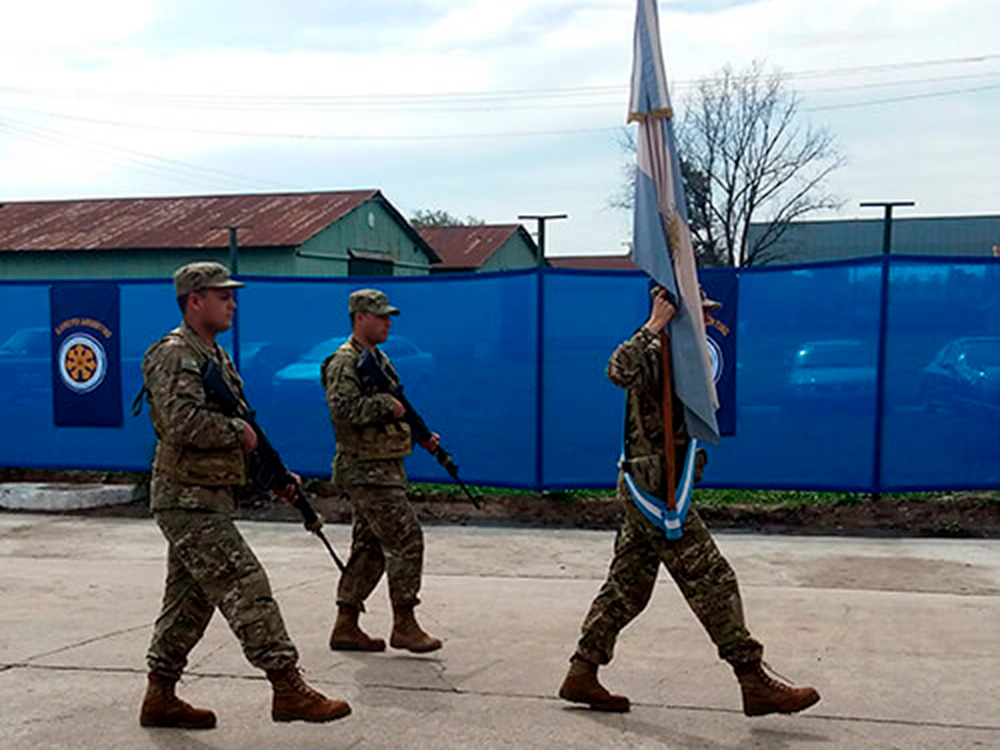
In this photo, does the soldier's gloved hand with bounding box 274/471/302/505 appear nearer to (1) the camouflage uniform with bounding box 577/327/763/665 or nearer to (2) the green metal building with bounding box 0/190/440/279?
(1) the camouflage uniform with bounding box 577/327/763/665

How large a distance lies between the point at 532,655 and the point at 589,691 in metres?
0.88

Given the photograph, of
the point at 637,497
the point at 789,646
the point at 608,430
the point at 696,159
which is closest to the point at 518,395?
the point at 608,430

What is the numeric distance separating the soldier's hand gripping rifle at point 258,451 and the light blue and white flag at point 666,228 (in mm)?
1613

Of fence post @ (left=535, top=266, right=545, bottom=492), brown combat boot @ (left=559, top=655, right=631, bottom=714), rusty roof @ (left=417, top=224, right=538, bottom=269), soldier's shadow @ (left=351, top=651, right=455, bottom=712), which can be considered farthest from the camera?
rusty roof @ (left=417, top=224, right=538, bottom=269)

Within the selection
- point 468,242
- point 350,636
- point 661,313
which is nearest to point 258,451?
point 350,636

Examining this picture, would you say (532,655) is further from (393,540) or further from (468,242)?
(468,242)

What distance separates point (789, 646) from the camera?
17.3 feet

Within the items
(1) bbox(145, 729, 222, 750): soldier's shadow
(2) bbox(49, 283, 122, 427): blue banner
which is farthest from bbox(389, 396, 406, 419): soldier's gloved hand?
(2) bbox(49, 283, 122, 427): blue banner

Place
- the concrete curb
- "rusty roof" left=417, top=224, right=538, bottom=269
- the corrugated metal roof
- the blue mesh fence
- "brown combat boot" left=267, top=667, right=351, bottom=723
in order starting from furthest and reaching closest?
"rusty roof" left=417, top=224, right=538, bottom=269
the corrugated metal roof
the concrete curb
the blue mesh fence
"brown combat boot" left=267, top=667, right=351, bottom=723

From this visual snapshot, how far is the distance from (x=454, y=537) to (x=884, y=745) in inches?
183

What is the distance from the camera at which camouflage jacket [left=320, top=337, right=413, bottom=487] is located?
206 inches

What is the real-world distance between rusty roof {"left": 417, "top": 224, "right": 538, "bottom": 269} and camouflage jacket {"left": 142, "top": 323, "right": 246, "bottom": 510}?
33128 mm

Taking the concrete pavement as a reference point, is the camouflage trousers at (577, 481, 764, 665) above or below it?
above

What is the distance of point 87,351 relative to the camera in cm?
975
